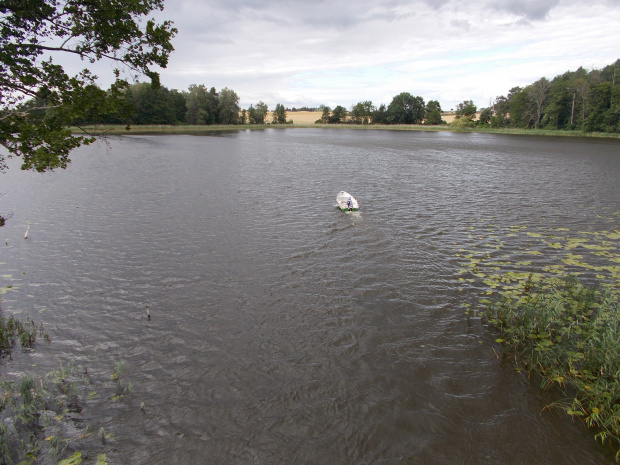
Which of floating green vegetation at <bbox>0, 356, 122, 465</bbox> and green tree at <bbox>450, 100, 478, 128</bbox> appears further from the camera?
green tree at <bbox>450, 100, 478, 128</bbox>

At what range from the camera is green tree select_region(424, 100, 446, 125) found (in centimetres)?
18212

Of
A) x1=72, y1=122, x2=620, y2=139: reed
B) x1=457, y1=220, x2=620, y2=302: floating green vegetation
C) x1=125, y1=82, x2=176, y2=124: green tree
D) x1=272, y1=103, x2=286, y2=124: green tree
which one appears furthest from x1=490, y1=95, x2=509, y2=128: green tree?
x1=457, y1=220, x2=620, y2=302: floating green vegetation

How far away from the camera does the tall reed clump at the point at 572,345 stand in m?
7.18

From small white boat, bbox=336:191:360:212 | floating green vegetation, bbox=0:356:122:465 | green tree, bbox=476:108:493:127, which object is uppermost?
green tree, bbox=476:108:493:127

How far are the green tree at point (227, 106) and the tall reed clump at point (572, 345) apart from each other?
525 feet

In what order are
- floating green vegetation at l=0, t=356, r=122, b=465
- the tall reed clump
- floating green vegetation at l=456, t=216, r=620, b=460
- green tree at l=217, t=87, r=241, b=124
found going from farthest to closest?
green tree at l=217, t=87, r=241, b=124 → floating green vegetation at l=456, t=216, r=620, b=460 → the tall reed clump → floating green vegetation at l=0, t=356, r=122, b=465

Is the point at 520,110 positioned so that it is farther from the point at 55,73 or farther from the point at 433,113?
the point at 55,73

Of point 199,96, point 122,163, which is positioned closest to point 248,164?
→ point 122,163

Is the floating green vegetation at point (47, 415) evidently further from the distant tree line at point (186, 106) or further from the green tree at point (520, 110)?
the green tree at point (520, 110)

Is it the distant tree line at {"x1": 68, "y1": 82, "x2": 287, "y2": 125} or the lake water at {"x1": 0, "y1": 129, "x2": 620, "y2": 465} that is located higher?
the distant tree line at {"x1": 68, "y1": 82, "x2": 287, "y2": 125}

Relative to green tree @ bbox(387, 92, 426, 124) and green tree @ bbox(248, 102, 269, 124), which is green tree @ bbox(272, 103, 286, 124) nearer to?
green tree @ bbox(248, 102, 269, 124)

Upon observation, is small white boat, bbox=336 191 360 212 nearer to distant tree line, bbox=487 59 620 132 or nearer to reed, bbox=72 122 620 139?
reed, bbox=72 122 620 139

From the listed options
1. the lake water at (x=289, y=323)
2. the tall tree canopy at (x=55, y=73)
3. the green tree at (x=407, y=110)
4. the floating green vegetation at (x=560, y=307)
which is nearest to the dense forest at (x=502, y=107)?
the green tree at (x=407, y=110)

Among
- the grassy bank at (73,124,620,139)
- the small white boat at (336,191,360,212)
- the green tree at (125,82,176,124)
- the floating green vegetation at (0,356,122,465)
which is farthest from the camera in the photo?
the green tree at (125,82,176,124)
